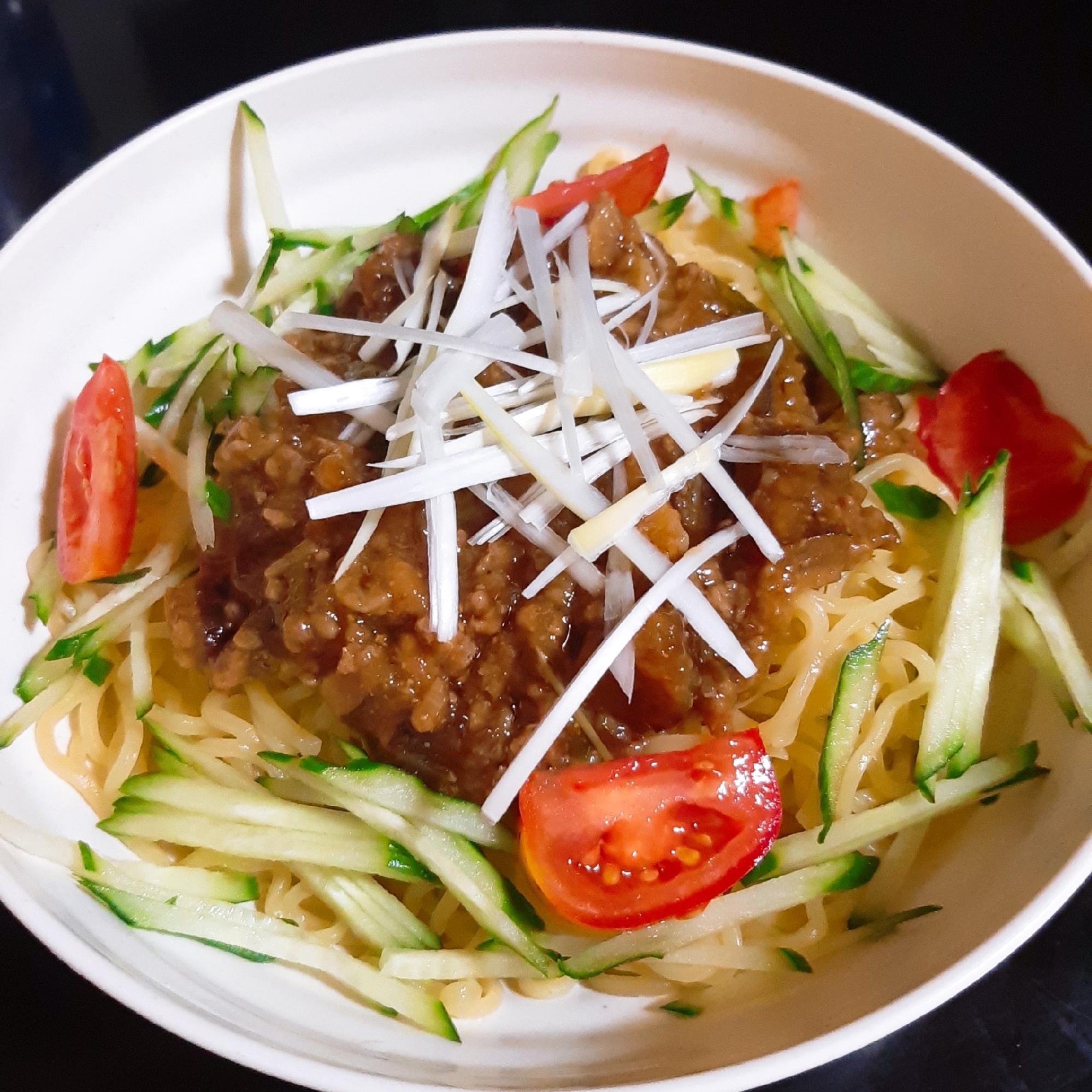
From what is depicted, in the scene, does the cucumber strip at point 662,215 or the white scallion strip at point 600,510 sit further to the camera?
the cucumber strip at point 662,215

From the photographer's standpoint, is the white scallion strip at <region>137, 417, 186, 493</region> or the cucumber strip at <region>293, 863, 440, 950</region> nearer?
the cucumber strip at <region>293, 863, 440, 950</region>

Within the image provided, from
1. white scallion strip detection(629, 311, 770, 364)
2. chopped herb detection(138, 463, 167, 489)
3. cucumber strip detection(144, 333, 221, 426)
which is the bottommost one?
chopped herb detection(138, 463, 167, 489)

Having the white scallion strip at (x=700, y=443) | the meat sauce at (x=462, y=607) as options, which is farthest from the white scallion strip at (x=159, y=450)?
the white scallion strip at (x=700, y=443)

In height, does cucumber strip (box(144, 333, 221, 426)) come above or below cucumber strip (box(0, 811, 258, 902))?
above

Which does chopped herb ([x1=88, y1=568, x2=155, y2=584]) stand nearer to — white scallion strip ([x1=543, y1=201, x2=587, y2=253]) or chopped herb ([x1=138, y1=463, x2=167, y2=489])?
chopped herb ([x1=138, y1=463, x2=167, y2=489])

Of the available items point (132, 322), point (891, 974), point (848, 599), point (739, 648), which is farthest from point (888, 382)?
point (132, 322)

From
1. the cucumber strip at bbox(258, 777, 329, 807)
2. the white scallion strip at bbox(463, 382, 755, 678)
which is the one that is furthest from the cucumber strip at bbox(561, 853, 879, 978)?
the cucumber strip at bbox(258, 777, 329, 807)

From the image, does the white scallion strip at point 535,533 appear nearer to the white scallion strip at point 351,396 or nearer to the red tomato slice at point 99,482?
the white scallion strip at point 351,396
